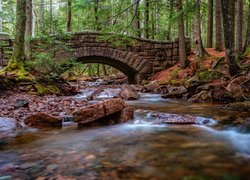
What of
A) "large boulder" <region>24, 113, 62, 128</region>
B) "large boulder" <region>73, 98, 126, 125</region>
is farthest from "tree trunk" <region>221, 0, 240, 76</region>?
"large boulder" <region>24, 113, 62, 128</region>

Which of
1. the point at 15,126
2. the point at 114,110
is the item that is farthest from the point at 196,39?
the point at 15,126

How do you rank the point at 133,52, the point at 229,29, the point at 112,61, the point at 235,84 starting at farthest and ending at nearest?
the point at 112,61 → the point at 133,52 → the point at 235,84 → the point at 229,29

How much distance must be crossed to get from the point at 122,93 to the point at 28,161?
6986 mm

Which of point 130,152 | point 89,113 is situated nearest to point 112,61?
point 89,113

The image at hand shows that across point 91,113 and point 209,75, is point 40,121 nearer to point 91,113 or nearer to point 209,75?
point 91,113

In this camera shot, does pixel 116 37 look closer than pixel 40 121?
No

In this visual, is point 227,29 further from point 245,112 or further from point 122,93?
point 122,93

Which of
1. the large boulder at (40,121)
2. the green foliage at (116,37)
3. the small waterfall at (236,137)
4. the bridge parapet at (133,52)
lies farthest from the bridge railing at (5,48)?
the small waterfall at (236,137)

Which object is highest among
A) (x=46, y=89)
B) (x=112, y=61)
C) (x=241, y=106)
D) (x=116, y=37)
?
(x=116, y=37)

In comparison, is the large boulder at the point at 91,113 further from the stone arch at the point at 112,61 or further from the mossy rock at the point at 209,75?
the stone arch at the point at 112,61

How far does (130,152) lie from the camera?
11.9ft

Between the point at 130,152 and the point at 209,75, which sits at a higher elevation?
the point at 209,75

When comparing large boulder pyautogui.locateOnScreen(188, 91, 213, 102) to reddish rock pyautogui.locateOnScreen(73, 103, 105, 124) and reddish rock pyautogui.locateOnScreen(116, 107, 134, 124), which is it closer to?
reddish rock pyautogui.locateOnScreen(116, 107, 134, 124)

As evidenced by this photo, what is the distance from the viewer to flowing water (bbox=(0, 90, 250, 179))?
2.85 meters
